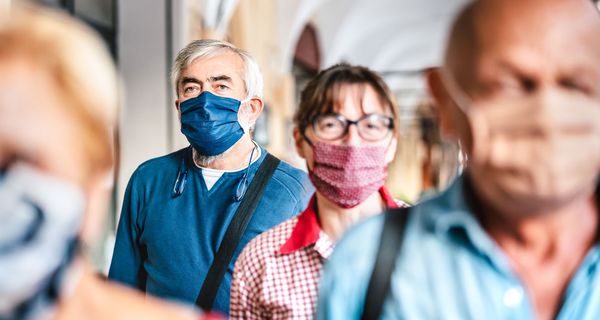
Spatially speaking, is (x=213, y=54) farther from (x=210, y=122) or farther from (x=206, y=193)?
(x=206, y=193)

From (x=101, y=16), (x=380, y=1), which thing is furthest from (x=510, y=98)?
(x=380, y=1)

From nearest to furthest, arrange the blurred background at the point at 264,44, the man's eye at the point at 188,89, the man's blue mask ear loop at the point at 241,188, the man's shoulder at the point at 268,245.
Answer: the man's shoulder at the point at 268,245 < the man's blue mask ear loop at the point at 241,188 < the man's eye at the point at 188,89 < the blurred background at the point at 264,44

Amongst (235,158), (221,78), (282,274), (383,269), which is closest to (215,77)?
(221,78)

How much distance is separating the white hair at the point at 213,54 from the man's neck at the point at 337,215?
29.3 inches

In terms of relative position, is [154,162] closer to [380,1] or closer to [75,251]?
[75,251]

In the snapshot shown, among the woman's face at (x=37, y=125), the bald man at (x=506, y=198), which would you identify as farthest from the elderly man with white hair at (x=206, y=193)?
the woman's face at (x=37, y=125)

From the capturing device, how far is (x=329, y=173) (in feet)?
6.51

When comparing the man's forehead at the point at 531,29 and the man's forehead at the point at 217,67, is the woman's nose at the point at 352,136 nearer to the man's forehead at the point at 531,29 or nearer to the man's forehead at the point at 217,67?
the man's forehead at the point at 217,67

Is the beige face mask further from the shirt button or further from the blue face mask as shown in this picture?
the blue face mask

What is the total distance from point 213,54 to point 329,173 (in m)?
0.76

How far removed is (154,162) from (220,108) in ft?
1.04

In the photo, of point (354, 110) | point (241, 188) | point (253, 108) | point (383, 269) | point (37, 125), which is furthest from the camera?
point (253, 108)

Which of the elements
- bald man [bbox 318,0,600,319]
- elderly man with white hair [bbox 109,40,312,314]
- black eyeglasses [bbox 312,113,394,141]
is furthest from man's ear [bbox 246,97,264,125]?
bald man [bbox 318,0,600,319]

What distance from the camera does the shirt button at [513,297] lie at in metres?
1.08
